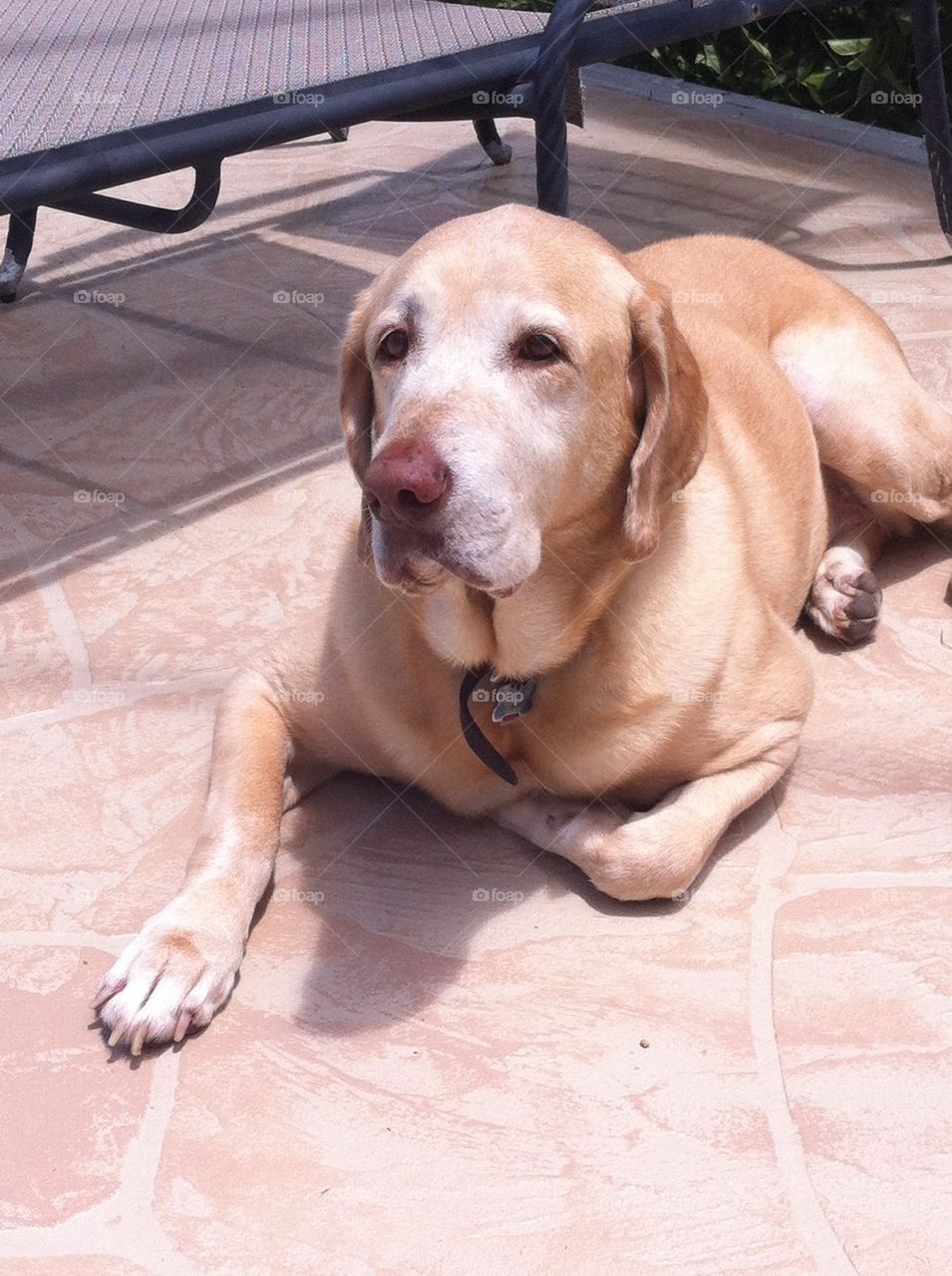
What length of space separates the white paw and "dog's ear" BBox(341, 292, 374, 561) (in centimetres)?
114

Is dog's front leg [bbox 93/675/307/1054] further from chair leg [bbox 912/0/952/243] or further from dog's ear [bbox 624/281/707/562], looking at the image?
chair leg [bbox 912/0/952/243]

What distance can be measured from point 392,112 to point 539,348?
1727mm

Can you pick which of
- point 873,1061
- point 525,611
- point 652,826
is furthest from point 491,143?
point 873,1061

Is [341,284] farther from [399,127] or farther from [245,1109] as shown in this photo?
[245,1109]

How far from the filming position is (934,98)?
4.77 metres

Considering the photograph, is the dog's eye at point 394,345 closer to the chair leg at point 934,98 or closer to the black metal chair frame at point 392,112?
the black metal chair frame at point 392,112

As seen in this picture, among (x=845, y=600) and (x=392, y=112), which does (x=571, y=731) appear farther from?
(x=392, y=112)

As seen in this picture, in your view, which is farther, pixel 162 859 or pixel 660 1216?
pixel 162 859

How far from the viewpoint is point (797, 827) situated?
252 centimetres

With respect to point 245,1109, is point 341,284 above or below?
below

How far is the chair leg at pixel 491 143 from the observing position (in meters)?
5.76

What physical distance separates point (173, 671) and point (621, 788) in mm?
1042

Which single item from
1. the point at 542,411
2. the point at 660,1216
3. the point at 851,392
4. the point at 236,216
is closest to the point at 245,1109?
the point at 660,1216

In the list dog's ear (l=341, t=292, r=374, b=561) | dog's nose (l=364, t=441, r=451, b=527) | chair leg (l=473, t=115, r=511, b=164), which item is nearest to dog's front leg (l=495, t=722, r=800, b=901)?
dog's ear (l=341, t=292, r=374, b=561)
